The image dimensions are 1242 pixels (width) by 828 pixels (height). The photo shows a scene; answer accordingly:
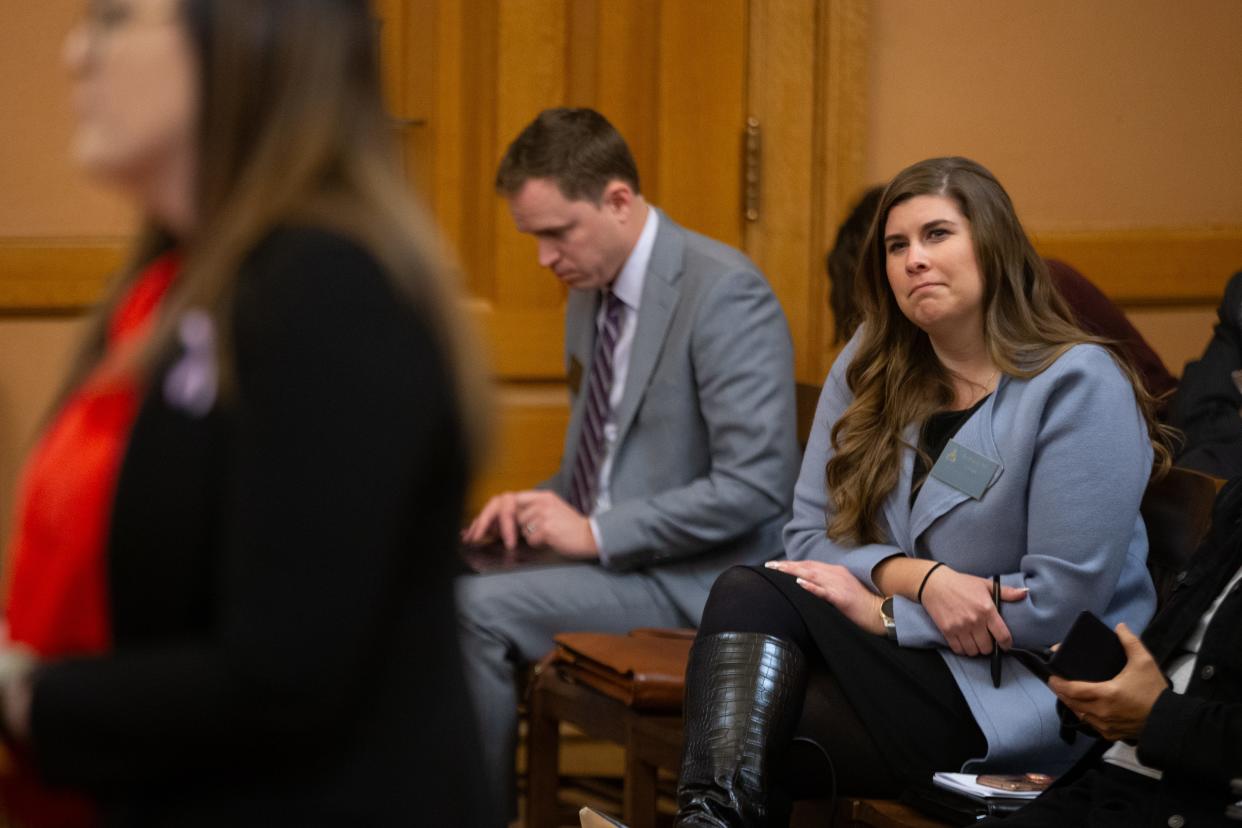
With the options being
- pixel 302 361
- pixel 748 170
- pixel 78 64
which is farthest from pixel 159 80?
pixel 748 170

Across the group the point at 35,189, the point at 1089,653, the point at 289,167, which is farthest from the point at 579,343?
the point at 289,167

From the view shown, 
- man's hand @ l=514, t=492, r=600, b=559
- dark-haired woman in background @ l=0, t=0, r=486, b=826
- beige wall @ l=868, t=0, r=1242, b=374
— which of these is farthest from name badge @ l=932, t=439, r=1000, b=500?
dark-haired woman in background @ l=0, t=0, r=486, b=826

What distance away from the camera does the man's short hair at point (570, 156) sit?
3.25 m

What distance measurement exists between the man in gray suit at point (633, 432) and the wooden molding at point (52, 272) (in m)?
1.10

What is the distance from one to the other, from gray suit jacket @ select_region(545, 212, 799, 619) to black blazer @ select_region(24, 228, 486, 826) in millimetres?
2237

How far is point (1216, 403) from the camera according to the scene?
10.4ft

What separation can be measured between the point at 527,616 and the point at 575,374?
1.96ft

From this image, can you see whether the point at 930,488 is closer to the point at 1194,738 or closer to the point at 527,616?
the point at 1194,738

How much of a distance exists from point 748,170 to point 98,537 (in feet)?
10.1

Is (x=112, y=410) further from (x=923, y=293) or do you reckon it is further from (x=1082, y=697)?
(x=923, y=293)

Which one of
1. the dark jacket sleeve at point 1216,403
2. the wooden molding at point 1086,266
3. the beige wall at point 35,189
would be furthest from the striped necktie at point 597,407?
the beige wall at point 35,189

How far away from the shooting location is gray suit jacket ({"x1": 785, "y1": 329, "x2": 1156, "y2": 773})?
2365mm

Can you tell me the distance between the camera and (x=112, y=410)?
2.97ft

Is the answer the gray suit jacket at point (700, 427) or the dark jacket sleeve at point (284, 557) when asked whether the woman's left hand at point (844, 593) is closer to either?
the gray suit jacket at point (700, 427)
